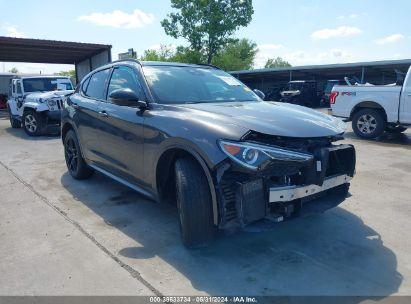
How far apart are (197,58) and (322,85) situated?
14.3m

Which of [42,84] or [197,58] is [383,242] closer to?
[42,84]

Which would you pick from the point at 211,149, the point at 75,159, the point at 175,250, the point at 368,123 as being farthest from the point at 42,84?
the point at 211,149

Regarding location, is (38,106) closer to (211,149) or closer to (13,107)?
(13,107)

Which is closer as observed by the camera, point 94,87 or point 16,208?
point 16,208

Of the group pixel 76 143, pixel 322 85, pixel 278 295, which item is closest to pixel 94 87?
pixel 76 143

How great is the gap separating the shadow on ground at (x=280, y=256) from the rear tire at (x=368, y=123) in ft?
19.8

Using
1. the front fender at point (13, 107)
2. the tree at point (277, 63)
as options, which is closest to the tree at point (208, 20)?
the front fender at point (13, 107)

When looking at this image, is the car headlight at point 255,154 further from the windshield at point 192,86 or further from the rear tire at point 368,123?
the rear tire at point 368,123

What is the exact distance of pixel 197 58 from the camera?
40.7m

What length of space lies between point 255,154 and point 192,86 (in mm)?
1667

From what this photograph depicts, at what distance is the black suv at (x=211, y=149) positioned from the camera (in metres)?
2.95

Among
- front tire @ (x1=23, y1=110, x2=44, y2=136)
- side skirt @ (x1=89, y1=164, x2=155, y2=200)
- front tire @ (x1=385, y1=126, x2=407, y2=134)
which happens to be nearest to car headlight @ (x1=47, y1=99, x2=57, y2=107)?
front tire @ (x1=23, y1=110, x2=44, y2=136)

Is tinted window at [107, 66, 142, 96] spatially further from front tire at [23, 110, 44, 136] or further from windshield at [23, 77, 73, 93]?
windshield at [23, 77, 73, 93]

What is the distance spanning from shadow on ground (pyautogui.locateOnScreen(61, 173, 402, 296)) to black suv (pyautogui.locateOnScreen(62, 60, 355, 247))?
12.1 inches
